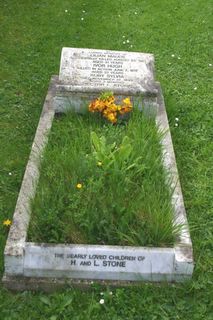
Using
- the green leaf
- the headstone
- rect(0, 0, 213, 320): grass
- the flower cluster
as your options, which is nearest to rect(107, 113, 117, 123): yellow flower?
the flower cluster

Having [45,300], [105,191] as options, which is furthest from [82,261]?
[105,191]

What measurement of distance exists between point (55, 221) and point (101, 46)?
3831 millimetres

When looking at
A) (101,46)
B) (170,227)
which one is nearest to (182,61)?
(101,46)

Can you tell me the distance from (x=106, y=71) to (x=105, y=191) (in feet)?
5.48

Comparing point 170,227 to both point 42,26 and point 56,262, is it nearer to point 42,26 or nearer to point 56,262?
point 56,262

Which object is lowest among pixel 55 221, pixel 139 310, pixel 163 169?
pixel 139 310

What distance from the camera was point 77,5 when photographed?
25.5ft

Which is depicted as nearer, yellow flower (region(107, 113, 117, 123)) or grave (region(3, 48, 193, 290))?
grave (region(3, 48, 193, 290))

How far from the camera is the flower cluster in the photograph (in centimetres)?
459

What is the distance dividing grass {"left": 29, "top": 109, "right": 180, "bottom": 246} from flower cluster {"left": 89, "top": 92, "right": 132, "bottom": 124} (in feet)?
0.52

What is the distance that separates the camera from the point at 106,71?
16.6 ft

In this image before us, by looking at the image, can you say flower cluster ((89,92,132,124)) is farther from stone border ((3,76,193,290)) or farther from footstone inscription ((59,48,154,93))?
stone border ((3,76,193,290))

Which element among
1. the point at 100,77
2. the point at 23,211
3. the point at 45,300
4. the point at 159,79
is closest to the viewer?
the point at 45,300

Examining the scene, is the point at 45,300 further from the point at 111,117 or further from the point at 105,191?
the point at 111,117
